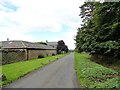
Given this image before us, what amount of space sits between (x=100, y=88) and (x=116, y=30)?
10.6 metres

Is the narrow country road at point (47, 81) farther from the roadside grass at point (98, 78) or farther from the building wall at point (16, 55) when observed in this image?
the building wall at point (16, 55)

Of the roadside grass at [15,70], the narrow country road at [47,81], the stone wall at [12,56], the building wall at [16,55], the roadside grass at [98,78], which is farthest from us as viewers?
the building wall at [16,55]

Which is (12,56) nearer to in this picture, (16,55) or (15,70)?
(16,55)

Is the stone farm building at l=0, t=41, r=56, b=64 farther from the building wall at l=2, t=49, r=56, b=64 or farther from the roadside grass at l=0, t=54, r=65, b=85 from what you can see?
the roadside grass at l=0, t=54, r=65, b=85

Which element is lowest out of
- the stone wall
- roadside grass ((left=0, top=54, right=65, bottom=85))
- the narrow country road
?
the narrow country road

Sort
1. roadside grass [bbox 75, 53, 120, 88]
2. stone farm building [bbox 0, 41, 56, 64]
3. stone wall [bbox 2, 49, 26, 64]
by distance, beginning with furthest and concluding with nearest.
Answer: stone farm building [bbox 0, 41, 56, 64] < stone wall [bbox 2, 49, 26, 64] < roadside grass [bbox 75, 53, 120, 88]

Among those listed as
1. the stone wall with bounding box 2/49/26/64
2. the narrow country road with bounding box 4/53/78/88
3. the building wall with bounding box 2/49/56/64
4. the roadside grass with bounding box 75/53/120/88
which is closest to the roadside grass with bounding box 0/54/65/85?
the narrow country road with bounding box 4/53/78/88

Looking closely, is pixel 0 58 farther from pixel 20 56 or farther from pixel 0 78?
pixel 0 78

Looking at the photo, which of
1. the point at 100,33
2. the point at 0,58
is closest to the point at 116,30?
the point at 100,33

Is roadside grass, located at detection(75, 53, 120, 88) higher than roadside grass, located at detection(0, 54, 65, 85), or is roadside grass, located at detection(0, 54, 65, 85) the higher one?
roadside grass, located at detection(0, 54, 65, 85)

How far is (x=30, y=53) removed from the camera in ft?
133

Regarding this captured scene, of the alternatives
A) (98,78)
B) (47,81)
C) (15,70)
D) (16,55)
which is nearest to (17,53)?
(16,55)

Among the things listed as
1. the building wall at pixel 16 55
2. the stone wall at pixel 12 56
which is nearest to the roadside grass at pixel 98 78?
the stone wall at pixel 12 56

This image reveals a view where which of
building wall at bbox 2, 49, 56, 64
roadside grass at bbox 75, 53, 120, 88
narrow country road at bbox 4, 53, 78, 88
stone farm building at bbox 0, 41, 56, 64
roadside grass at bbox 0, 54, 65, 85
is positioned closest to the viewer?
roadside grass at bbox 75, 53, 120, 88
